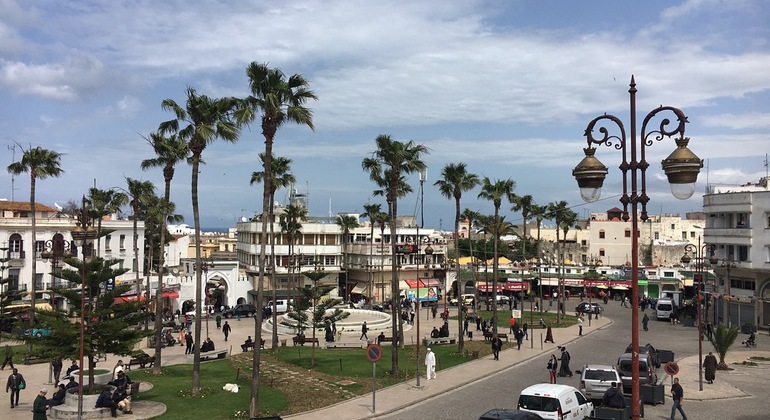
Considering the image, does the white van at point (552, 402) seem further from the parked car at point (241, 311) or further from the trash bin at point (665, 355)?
the parked car at point (241, 311)

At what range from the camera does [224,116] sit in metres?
27.6

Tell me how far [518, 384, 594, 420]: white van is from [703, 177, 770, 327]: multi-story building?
37673 millimetres

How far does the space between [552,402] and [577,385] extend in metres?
10.3

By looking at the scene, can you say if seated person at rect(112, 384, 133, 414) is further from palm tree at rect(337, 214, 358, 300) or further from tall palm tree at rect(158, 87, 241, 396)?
palm tree at rect(337, 214, 358, 300)

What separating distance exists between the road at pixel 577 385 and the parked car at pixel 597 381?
1.69m

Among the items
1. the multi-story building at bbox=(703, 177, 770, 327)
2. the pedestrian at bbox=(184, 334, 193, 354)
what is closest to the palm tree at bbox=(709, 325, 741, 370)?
Answer: the multi-story building at bbox=(703, 177, 770, 327)

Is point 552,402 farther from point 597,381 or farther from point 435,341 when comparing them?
point 435,341

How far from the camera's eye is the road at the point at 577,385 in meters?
24.3

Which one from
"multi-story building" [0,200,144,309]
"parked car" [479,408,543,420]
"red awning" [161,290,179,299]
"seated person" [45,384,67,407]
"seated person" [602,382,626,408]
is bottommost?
"red awning" [161,290,179,299]

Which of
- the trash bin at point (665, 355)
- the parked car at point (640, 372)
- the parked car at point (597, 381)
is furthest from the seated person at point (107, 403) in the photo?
the trash bin at point (665, 355)

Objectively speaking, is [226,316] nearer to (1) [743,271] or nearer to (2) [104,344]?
(2) [104,344]

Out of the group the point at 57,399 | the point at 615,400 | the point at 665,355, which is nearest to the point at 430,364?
the point at 615,400

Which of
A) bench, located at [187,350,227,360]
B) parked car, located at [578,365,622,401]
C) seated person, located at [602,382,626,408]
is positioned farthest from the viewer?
bench, located at [187,350,227,360]

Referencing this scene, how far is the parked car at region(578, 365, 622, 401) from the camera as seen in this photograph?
84.5 ft
